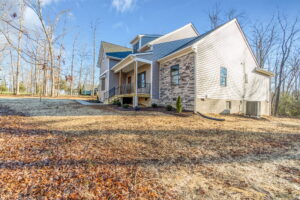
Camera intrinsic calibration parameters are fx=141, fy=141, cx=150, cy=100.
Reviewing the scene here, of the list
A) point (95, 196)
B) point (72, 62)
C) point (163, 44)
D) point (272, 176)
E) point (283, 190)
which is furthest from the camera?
point (72, 62)

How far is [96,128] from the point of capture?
4.89 m

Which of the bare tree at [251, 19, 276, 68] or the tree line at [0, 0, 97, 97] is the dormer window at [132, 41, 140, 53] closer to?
the tree line at [0, 0, 97, 97]

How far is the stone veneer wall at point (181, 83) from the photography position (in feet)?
28.9

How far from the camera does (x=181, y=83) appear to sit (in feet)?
31.1

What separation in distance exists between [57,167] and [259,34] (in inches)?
1021

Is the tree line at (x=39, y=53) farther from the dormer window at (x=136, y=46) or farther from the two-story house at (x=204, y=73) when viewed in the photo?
the dormer window at (x=136, y=46)

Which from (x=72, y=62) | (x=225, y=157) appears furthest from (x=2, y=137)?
(x=72, y=62)

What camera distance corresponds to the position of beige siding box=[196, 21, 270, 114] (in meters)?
9.04

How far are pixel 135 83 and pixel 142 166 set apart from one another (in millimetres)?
7971

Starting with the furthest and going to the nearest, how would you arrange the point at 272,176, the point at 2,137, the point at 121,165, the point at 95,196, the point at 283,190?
the point at 2,137, the point at 121,165, the point at 272,176, the point at 283,190, the point at 95,196

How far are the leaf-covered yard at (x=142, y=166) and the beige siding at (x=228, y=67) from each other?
5387mm

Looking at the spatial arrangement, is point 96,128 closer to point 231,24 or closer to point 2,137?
point 2,137

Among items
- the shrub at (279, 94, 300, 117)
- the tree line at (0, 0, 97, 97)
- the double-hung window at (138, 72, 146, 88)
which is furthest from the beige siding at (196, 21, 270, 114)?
the tree line at (0, 0, 97, 97)

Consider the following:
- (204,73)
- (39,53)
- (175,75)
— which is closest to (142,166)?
(39,53)
